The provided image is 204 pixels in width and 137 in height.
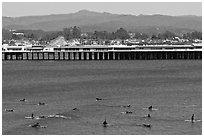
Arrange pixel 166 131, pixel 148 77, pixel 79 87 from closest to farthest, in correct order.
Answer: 1. pixel 166 131
2. pixel 79 87
3. pixel 148 77

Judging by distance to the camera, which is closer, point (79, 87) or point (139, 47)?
point (79, 87)

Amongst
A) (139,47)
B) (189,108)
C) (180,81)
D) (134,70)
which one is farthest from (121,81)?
(139,47)

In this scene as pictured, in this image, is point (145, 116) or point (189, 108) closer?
point (145, 116)

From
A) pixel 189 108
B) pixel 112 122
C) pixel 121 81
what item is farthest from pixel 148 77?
pixel 112 122

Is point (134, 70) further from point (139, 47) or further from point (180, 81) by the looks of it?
point (139, 47)

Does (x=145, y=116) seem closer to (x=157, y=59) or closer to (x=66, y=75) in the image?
(x=66, y=75)

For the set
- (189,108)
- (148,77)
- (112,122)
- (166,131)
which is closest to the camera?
(166,131)
